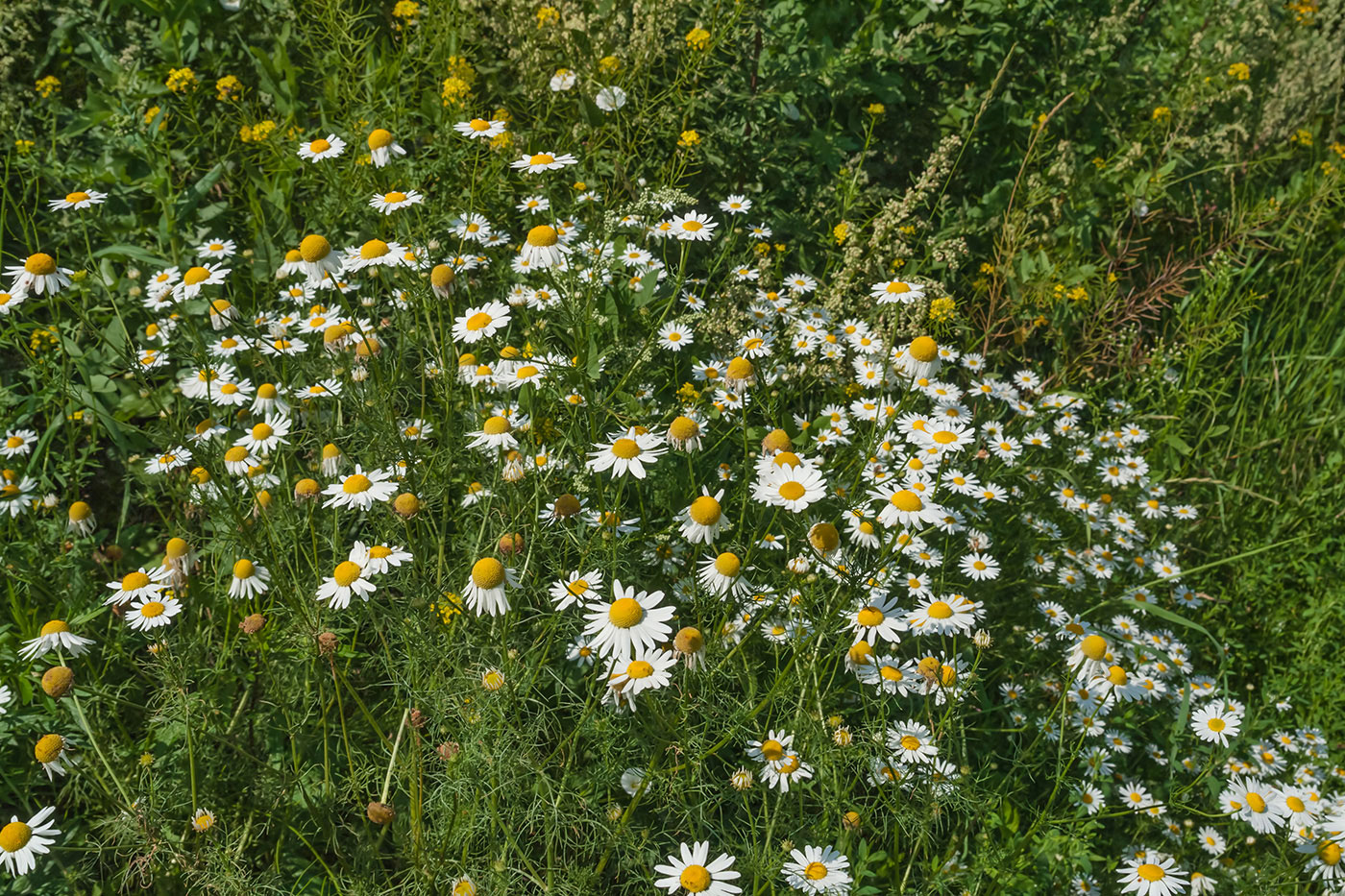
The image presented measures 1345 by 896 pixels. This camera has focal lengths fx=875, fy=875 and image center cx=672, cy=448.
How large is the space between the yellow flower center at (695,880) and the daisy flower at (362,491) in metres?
0.95

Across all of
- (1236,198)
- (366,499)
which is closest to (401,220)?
(366,499)

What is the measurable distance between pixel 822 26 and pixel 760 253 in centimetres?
119

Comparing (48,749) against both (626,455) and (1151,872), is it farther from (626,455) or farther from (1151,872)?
(1151,872)

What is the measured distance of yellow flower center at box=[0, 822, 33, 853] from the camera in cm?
159

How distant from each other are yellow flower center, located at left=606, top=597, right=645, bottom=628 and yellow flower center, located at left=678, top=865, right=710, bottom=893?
430mm

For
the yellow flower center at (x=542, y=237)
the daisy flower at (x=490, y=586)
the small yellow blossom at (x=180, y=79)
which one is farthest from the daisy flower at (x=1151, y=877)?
the small yellow blossom at (x=180, y=79)

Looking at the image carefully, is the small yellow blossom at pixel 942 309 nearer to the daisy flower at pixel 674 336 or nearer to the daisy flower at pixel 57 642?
the daisy flower at pixel 674 336

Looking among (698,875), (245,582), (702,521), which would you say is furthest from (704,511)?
(245,582)

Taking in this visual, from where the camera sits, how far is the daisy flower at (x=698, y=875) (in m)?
1.50

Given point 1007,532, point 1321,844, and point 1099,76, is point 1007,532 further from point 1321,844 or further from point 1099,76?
point 1099,76

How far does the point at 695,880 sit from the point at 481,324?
1335 mm

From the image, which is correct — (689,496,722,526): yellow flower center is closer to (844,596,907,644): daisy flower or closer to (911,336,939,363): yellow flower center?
(844,596,907,644): daisy flower

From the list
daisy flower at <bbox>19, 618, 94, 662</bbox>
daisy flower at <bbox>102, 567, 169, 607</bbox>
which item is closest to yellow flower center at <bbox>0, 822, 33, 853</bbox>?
daisy flower at <bbox>19, 618, 94, 662</bbox>

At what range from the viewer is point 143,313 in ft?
9.81
